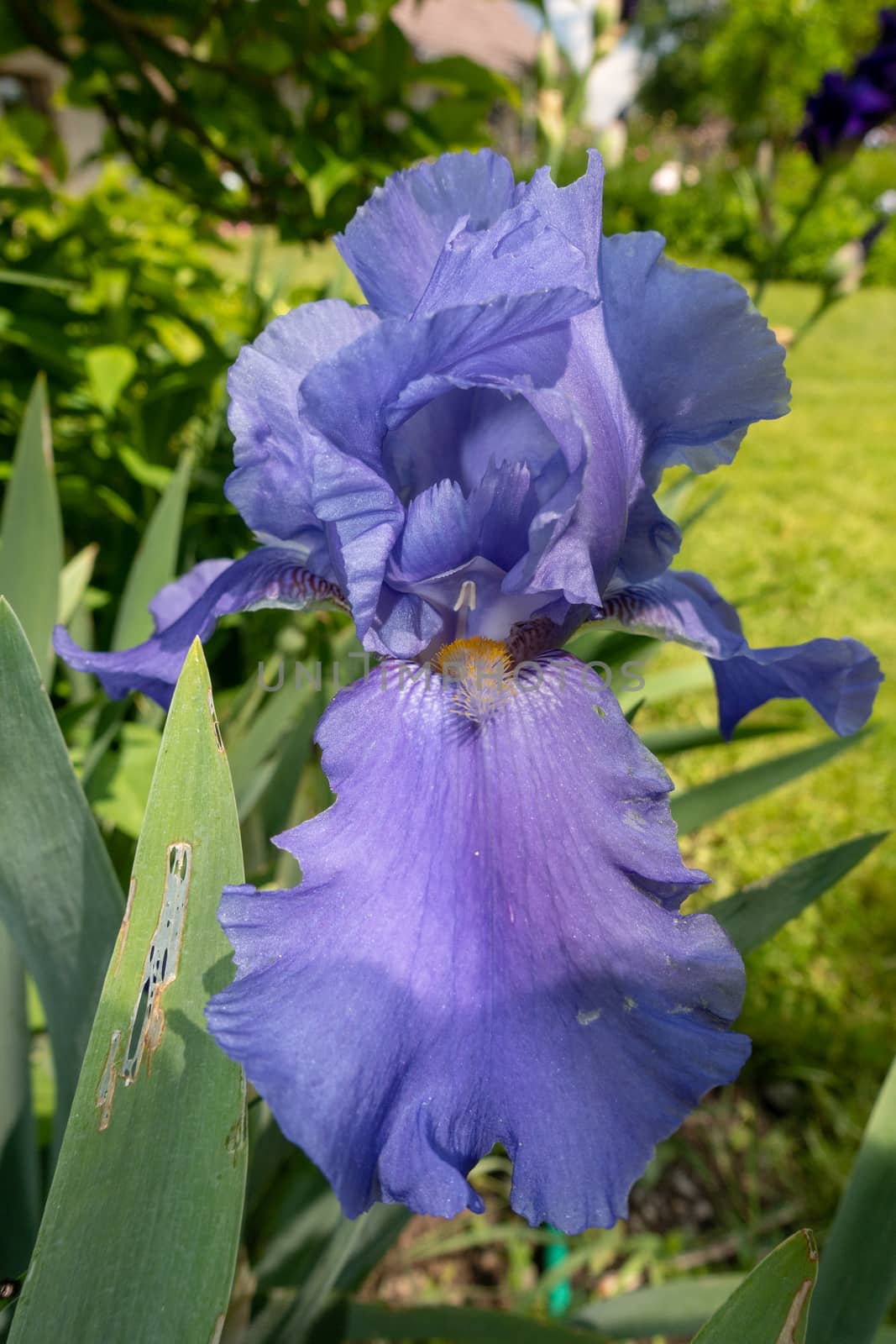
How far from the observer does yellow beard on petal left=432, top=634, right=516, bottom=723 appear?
750mm

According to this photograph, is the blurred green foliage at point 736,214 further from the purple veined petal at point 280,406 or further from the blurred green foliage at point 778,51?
the purple veined petal at point 280,406

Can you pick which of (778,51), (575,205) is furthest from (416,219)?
(778,51)

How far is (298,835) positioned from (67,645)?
47 centimetres

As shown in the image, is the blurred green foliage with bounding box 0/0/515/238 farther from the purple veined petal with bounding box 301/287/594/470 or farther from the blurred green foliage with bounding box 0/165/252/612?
the purple veined petal with bounding box 301/287/594/470

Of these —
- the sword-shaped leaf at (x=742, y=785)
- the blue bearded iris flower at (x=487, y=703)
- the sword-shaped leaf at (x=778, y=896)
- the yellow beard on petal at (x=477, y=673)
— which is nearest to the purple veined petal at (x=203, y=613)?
the blue bearded iris flower at (x=487, y=703)

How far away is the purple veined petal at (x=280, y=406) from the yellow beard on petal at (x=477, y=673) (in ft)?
0.58

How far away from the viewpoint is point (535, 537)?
736mm

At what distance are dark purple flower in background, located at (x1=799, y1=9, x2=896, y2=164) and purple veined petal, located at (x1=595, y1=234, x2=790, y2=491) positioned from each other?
6.82 ft

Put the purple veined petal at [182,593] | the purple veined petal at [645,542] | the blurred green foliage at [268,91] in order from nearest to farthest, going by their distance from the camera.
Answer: the purple veined petal at [645,542], the purple veined petal at [182,593], the blurred green foliage at [268,91]

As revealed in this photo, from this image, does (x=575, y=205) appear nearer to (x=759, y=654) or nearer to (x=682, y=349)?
(x=682, y=349)

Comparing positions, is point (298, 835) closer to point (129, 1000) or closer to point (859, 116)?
point (129, 1000)

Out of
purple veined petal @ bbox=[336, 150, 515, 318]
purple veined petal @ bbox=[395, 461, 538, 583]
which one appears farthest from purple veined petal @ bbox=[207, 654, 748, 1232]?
purple veined petal @ bbox=[336, 150, 515, 318]

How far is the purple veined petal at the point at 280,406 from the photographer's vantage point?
31.6 inches

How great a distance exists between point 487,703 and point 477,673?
1.7 inches
